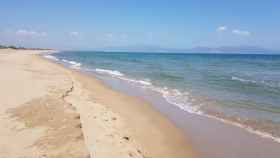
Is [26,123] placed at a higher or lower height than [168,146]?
higher

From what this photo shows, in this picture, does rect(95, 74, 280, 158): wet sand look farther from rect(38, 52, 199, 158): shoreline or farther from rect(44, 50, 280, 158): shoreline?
rect(38, 52, 199, 158): shoreline

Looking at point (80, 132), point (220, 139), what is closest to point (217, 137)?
point (220, 139)

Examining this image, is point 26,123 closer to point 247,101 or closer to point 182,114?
point 182,114

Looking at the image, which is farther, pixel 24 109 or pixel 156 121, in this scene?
pixel 156 121

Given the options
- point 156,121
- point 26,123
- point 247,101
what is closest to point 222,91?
point 247,101

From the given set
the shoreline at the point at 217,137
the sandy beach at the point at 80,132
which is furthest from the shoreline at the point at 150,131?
the shoreline at the point at 217,137

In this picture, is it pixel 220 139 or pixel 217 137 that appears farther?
pixel 217 137

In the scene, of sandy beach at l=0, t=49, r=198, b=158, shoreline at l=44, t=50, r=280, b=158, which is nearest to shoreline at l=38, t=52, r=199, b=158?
sandy beach at l=0, t=49, r=198, b=158

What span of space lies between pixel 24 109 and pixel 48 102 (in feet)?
2.55

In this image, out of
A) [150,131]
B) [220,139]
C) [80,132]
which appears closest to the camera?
[80,132]

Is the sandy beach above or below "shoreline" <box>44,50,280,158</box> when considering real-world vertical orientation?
above

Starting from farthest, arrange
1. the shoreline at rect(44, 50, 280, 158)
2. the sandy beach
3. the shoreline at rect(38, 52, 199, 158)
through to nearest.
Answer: the shoreline at rect(44, 50, 280, 158) → the shoreline at rect(38, 52, 199, 158) → the sandy beach

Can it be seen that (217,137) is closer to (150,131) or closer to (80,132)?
(150,131)

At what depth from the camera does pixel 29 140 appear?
4.76m
